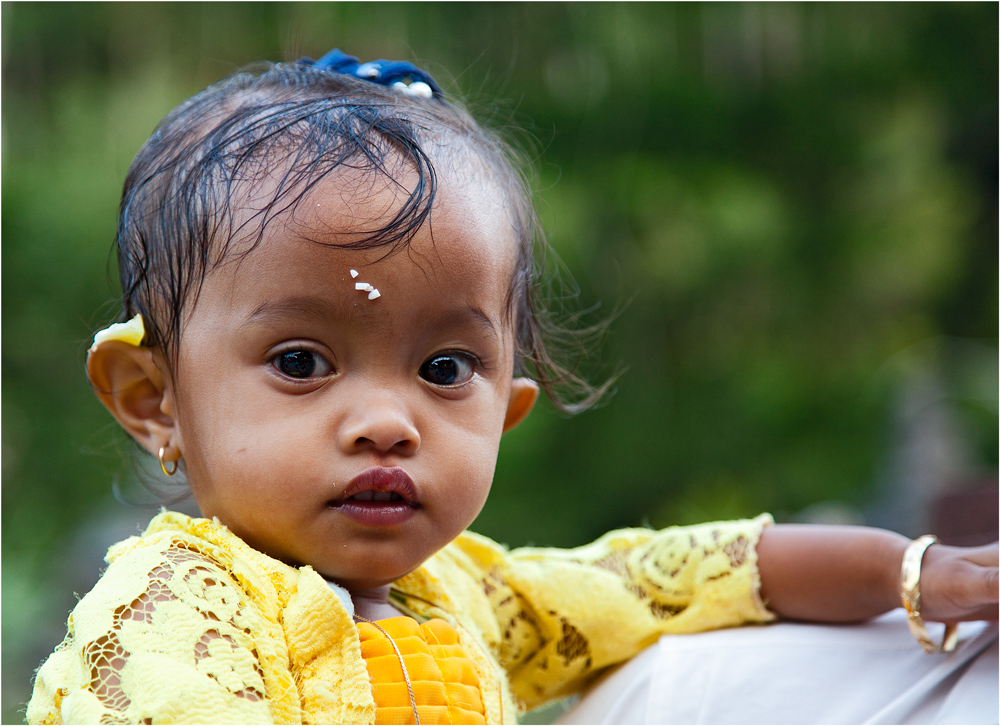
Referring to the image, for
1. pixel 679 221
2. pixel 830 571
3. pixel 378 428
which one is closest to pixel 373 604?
pixel 378 428

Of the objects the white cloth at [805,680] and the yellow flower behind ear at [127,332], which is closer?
the yellow flower behind ear at [127,332]

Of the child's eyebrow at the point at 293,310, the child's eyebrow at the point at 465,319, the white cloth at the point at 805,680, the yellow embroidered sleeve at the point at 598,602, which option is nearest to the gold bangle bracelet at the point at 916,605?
the white cloth at the point at 805,680

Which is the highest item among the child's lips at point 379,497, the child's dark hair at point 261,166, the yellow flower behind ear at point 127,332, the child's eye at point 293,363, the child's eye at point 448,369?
the child's dark hair at point 261,166

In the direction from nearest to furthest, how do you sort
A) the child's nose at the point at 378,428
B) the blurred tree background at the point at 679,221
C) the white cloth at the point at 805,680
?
1. the child's nose at the point at 378,428
2. the white cloth at the point at 805,680
3. the blurred tree background at the point at 679,221

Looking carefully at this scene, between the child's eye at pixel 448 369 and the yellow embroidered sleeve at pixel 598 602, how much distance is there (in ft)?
1.47

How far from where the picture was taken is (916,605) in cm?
138

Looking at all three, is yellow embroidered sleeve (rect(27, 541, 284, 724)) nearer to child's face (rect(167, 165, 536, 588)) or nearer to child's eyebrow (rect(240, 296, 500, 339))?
child's face (rect(167, 165, 536, 588))

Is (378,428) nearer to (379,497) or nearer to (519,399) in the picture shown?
(379,497)

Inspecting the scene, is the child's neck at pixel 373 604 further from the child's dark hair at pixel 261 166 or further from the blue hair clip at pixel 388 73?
the blue hair clip at pixel 388 73

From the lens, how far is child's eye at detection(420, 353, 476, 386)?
118 centimetres

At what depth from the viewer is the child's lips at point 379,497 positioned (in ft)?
3.54

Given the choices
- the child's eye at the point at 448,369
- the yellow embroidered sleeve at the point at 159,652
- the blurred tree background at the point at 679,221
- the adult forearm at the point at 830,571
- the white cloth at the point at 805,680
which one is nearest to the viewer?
the yellow embroidered sleeve at the point at 159,652

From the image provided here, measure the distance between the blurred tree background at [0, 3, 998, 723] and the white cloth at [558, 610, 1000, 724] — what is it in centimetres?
291

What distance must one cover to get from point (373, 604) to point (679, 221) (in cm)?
374
